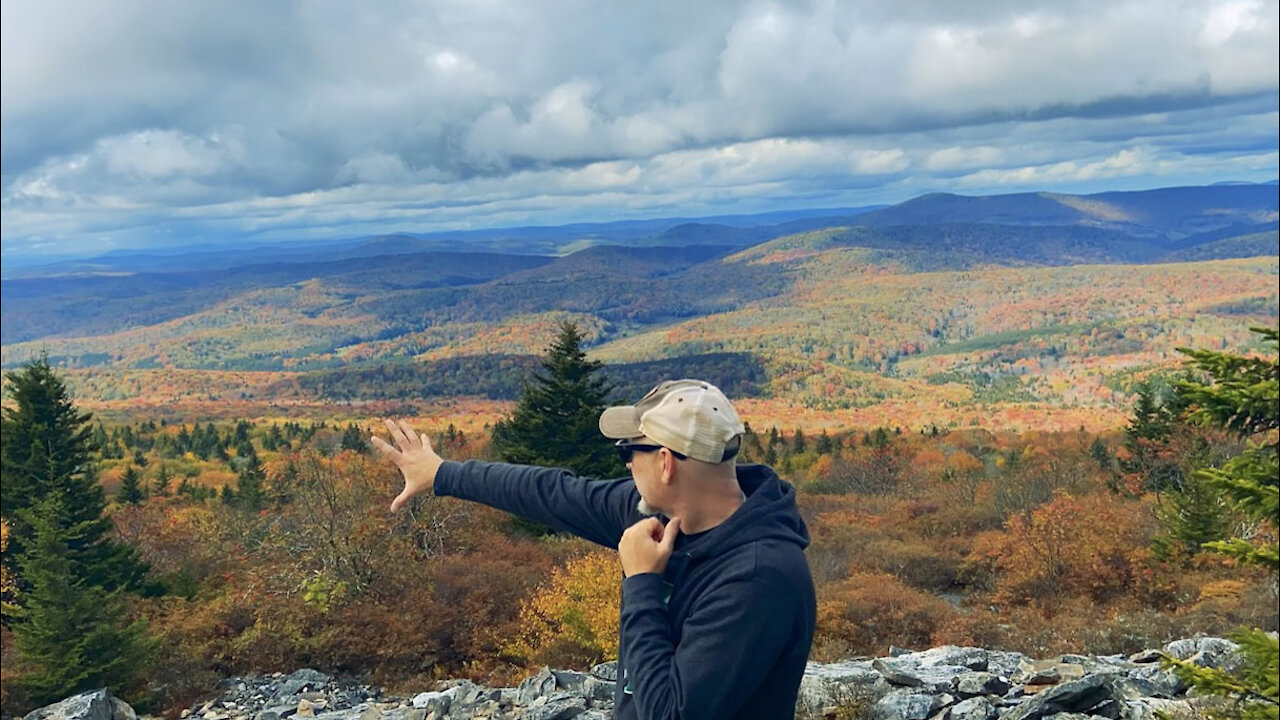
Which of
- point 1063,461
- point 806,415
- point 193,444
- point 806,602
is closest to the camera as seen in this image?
point 806,602

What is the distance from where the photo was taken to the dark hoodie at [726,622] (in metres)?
2.80

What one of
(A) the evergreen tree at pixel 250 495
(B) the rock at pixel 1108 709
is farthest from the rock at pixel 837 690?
(A) the evergreen tree at pixel 250 495

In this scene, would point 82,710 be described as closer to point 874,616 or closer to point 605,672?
point 605,672

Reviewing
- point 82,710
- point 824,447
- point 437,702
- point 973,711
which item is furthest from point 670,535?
point 824,447

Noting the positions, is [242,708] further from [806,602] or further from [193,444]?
[193,444]

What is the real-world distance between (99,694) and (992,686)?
1607 centimetres

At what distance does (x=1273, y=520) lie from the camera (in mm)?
4422

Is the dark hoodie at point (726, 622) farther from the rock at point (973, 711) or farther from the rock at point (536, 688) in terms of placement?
the rock at point (536, 688)

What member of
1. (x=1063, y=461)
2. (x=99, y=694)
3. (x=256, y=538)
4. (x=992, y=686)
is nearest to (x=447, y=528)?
(x=256, y=538)

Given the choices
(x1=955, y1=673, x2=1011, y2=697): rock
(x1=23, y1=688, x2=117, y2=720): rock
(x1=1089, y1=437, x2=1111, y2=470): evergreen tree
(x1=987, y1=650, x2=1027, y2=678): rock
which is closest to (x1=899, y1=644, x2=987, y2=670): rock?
(x1=987, y1=650, x2=1027, y2=678): rock

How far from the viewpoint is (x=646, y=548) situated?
3.01m


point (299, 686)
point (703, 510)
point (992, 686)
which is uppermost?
point (703, 510)

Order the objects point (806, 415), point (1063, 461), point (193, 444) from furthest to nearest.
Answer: point (806, 415) → point (193, 444) → point (1063, 461)

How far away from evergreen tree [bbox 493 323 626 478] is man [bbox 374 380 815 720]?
29374mm
